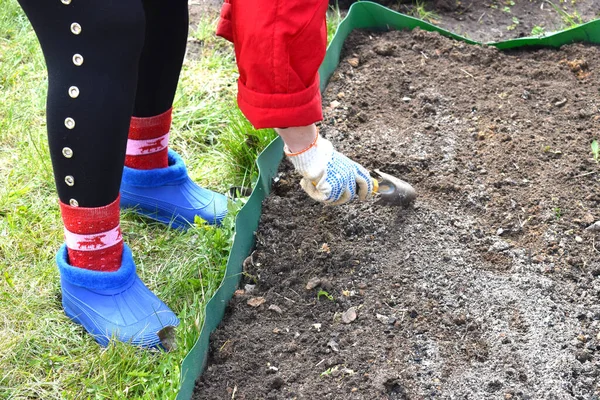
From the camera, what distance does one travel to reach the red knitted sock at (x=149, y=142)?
2.10m

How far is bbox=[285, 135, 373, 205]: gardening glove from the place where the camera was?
1.79 meters

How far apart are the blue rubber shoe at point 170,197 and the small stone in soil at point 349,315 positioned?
57 centimetres

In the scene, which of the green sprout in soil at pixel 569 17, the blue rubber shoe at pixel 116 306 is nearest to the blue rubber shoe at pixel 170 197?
the blue rubber shoe at pixel 116 306

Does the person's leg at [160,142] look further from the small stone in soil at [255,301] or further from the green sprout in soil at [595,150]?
the green sprout in soil at [595,150]

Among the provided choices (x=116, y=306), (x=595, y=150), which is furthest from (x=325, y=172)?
(x=595, y=150)

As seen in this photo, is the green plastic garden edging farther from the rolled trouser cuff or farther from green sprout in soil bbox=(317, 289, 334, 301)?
the rolled trouser cuff

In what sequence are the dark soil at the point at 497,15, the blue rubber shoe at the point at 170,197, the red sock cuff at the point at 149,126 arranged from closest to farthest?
1. the red sock cuff at the point at 149,126
2. the blue rubber shoe at the point at 170,197
3. the dark soil at the point at 497,15

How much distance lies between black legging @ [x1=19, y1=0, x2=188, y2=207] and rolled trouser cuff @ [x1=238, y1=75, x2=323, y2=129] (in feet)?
0.89

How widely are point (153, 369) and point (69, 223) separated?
0.42m

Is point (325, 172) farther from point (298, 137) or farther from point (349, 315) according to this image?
point (349, 315)

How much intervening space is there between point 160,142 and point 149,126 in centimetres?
8

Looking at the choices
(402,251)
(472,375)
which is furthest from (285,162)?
(472,375)

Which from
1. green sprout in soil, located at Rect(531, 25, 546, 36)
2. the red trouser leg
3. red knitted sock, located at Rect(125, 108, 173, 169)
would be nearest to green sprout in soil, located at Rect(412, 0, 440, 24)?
green sprout in soil, located at Rect(531, 25, 546, 36)

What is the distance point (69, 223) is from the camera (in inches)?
70.5
